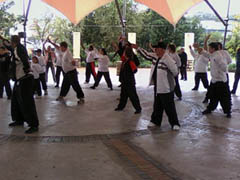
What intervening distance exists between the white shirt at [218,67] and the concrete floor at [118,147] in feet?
3.19

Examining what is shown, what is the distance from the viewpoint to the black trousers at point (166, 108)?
5969 mm

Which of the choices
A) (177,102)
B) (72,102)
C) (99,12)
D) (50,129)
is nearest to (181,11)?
(177,102)

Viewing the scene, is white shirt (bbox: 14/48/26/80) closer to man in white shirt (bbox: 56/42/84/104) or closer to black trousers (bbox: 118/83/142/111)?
black trousers (bbox: 118/83/142/111)

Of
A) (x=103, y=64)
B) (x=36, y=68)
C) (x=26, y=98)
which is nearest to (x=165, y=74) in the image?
(x=26, y=98)

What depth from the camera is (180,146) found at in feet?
16.8

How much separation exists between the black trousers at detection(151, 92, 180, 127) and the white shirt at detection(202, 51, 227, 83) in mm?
1827

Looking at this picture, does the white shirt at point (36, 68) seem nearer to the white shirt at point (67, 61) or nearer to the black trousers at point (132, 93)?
the white shirt at point (67, 61)

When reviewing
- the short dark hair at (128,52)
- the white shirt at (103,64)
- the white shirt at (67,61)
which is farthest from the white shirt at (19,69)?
the white shirt at (103,64)

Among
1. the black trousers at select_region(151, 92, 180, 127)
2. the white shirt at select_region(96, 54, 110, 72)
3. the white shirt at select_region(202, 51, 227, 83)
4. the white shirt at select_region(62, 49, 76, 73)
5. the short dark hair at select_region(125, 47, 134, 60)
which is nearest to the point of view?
the black trousers at select_region(151, 92, 180, 127)

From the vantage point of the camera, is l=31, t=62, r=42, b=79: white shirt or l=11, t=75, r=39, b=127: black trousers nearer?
l=11, t=75, r=39, b=127: black trousers

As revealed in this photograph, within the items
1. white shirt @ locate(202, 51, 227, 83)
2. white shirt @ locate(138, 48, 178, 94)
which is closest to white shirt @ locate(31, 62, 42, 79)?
white shirt @ locate(138, 48, 178, 94)

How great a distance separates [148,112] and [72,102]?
2.63 meters

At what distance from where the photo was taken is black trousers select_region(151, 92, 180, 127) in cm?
597

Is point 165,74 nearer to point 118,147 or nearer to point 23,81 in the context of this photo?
point 118,147
